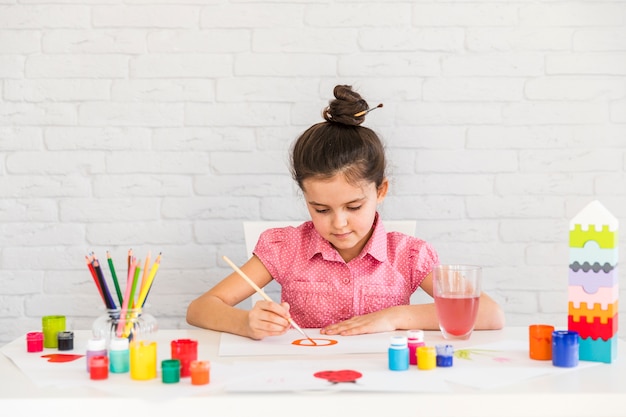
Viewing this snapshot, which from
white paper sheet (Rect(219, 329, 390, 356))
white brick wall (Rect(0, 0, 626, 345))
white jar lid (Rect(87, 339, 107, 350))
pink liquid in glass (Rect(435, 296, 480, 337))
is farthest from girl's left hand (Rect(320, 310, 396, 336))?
white brick wall (Rect(0, 0, 626, 345))

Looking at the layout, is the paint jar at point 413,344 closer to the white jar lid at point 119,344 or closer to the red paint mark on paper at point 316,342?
the red paint mark on paper at point 316,342

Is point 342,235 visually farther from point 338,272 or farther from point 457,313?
point 457,313

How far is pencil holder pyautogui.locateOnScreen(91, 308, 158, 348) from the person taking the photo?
49.4 inches

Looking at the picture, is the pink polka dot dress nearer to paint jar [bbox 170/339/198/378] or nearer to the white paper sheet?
the white paper sheet

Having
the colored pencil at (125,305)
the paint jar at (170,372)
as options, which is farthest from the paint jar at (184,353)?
the colored pencil at (125,305)

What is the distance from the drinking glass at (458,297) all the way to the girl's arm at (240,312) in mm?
267

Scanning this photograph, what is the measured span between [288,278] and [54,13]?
103cm

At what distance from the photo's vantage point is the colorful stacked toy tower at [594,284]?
1.19 meters

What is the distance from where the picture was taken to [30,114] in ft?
7.29

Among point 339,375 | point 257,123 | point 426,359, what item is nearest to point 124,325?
point 339,375

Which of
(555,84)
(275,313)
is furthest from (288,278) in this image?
(555,84)

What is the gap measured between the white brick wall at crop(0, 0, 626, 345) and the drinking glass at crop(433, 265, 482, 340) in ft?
3.06

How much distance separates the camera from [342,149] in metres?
1.74

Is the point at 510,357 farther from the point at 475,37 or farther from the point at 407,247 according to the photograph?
the point at 475,37
